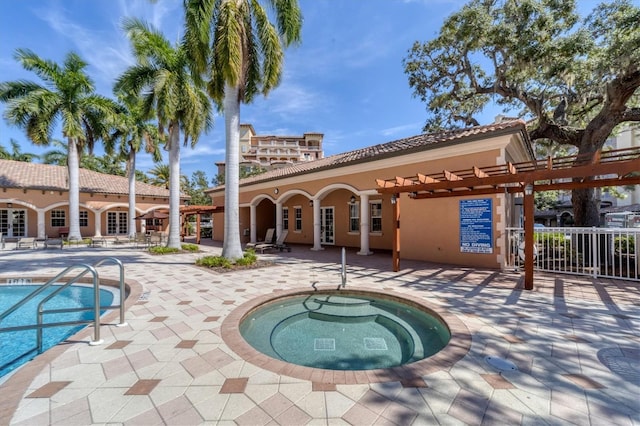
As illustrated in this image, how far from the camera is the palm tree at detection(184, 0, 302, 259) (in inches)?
348

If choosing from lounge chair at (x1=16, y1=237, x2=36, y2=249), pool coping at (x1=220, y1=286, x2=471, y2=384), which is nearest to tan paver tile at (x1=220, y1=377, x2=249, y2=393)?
pool coping at (x1=220, y1=286, x2=471, y2=384)

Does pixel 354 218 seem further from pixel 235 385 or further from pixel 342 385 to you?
pixel 235 385

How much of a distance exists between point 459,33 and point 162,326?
50.4 feet

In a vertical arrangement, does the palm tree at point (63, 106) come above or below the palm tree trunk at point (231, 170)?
above

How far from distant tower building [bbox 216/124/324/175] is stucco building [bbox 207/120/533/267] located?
145 feet

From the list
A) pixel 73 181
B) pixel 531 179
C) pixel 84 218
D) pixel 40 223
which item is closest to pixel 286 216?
pixel 73 181

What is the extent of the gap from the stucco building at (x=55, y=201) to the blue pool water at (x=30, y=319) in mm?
15956

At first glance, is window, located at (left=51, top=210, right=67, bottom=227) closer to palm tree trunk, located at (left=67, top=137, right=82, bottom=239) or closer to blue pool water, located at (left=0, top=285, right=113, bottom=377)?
palm tree trunk, located at (left=67, top=137, right=82, bottom=239)

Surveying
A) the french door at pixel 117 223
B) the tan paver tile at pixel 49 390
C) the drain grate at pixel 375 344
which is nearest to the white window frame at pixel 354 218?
the drain grate at pixel 375 344

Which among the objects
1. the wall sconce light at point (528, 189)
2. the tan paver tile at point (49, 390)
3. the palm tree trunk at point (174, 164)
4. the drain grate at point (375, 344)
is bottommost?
the drain grate at point (375, 344)

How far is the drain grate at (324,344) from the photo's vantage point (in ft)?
13.8

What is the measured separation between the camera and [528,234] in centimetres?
667

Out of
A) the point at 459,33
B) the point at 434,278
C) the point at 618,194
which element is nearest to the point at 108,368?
the point at 434,278

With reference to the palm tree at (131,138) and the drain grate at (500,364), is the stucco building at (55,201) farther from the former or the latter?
the drain grate at (500,364)
